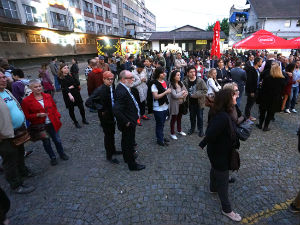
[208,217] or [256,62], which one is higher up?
[256,62]

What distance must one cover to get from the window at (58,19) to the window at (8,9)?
20.6 feet

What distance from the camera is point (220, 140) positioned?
229 cm

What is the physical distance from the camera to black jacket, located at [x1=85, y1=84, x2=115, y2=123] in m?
3.50

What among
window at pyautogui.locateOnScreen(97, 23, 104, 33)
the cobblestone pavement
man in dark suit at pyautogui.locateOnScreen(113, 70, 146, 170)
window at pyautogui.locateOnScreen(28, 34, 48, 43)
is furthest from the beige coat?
window at pyautogui.locateOnScreen(97, 23, 104, 33)

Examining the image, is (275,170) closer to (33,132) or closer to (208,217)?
(208,217)

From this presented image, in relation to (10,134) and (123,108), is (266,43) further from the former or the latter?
(10,134)

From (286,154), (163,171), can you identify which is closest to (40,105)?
(163,171)

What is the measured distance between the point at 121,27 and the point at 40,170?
5533cm

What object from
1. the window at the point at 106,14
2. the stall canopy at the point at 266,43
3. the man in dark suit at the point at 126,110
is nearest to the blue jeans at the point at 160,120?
the man in dark suit at the point at 126,110

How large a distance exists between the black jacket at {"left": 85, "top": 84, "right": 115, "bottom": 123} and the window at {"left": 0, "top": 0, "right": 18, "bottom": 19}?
79.6 feet

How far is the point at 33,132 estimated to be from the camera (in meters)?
3.56

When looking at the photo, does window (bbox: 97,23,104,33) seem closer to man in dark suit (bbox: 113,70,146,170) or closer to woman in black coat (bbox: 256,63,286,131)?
woman in black coat (bbox: 256,63,286,131)

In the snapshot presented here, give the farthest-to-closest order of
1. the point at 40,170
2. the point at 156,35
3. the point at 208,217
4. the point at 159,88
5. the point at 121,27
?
the point at 121,27 < the point at 156,35 < the point at 159,88 < the point at 40,170 < the point at 208,217

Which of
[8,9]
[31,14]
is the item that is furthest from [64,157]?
[31,14]
